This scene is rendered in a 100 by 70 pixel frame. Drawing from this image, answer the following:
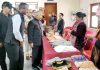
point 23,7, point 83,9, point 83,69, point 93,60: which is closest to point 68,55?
point 93,60

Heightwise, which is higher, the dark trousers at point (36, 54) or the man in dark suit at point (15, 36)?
the man in dark suit at point (15, 36)

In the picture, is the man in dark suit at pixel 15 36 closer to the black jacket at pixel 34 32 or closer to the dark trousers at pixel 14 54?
the dark trousers at pixel 14 54

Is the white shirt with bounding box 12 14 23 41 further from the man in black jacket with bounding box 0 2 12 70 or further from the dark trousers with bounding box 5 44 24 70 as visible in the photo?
the man in black jacket with bounding box 0 2 12 70

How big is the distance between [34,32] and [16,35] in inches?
33.7

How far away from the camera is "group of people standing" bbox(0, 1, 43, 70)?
11.7 feet

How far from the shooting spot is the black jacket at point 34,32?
4.33 m

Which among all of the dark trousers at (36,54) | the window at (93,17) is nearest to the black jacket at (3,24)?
the dark trousers at (36,54)

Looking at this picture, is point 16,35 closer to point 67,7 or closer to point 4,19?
point 4,19

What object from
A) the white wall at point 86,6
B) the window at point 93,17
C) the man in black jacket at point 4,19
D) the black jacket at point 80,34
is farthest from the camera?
the white wall at point 86,6

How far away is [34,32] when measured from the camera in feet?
14.3

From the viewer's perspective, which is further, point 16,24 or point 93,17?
point 93,17

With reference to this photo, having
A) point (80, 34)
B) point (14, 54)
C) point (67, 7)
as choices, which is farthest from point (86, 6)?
point (14, 54)

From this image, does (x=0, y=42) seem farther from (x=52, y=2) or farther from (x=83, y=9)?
(x=52, y=2)

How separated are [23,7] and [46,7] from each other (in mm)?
8680
